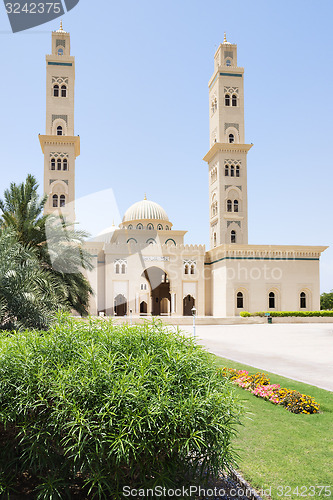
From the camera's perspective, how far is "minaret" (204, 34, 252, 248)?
37.5m

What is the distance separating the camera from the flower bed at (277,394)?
21.4ft

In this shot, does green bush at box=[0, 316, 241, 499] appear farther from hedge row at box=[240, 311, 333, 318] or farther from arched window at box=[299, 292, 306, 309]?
arched window at box=[299, 292, 306, 309]

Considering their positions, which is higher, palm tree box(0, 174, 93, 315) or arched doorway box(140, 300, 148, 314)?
palm tree box(0, 174, 93, 315)

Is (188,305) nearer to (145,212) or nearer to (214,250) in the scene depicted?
(214,250)

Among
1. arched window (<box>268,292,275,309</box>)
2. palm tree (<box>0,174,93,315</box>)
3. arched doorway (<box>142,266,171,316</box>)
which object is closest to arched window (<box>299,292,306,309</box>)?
arched window (<box>268,292,275,309</box>)

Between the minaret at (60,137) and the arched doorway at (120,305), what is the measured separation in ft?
26.2

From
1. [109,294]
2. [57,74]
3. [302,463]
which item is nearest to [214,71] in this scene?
[57,74]

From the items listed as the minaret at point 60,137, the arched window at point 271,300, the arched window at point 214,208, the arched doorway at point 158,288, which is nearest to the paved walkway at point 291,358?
the arched window at point 271,300

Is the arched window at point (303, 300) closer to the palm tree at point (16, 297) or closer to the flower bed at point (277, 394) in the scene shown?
the flower bed at point (277, 394)

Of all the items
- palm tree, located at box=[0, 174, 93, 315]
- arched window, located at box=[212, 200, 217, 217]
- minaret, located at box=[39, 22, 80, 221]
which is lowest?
palm tree, located at box=[0, 174, 93, 315]

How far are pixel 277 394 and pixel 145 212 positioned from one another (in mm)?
36787

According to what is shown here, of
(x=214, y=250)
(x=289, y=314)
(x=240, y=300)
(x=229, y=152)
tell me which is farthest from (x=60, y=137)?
(x=289, y=314)

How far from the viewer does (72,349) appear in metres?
3.59

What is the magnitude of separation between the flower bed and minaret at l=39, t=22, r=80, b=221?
30.0 meters
